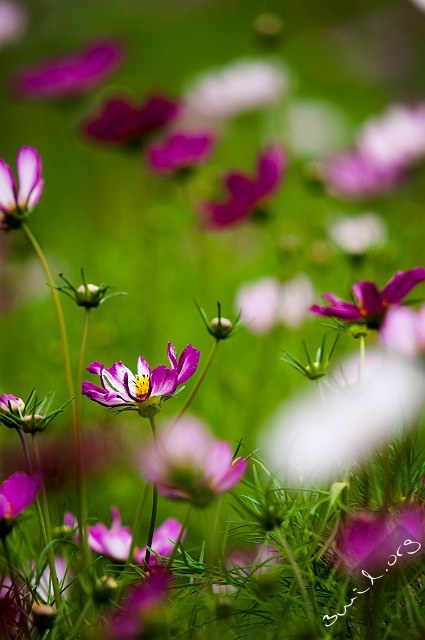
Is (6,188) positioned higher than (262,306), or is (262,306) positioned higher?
(6,188)

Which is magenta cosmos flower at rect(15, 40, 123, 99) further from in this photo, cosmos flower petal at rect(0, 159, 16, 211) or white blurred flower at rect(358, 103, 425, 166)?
cosmos flower petal at rect(0, 159, 16, 211)

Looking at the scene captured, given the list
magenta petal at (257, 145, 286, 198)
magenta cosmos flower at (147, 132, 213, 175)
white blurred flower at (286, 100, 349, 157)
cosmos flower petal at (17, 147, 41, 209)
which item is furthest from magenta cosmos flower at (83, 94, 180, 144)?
white blurred flower at (286, 100, 349, 157)

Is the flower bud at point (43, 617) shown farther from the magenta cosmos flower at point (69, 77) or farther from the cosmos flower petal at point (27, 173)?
the magenta cosmos flower at point (69, 77)

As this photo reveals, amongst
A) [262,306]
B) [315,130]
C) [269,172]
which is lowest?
[315,130]

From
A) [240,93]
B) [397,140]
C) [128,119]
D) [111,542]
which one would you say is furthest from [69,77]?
[111,542]

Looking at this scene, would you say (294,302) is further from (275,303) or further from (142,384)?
(142,384)

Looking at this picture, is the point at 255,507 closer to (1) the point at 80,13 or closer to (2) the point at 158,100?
(2) the point at 158,100

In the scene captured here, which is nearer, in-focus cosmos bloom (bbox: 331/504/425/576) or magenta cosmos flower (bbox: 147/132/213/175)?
in-focus cosmos bloom (bbox: 331/504/425/576)
